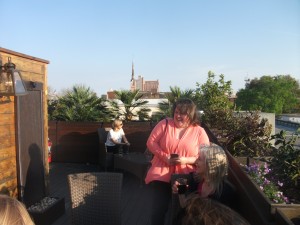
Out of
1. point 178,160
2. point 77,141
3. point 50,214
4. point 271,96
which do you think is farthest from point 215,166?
point 271,96

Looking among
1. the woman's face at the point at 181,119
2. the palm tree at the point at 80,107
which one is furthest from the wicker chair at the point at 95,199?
the palm tree at the point at 80,107

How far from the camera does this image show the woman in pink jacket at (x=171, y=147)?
2807 mm

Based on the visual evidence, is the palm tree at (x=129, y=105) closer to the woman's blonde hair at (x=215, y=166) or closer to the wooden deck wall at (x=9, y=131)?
the wooden deck wall at (x=9, y=131)

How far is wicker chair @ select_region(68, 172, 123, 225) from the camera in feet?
9.32

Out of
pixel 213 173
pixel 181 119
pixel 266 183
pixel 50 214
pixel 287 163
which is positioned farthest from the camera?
pixel 50 214

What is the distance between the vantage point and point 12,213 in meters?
1.14

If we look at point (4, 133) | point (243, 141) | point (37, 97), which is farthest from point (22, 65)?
point (243, 141)

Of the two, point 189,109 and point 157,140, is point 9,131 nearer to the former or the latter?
point 157,140

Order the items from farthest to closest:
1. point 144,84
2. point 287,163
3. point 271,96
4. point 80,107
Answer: point 271,96
point 144,84
point 80,107
point 287,163

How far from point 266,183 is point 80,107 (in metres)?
6.69

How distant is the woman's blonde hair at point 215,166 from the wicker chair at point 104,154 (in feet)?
14.8

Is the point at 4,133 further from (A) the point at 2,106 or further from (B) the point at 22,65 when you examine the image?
(B) the point at 22,65

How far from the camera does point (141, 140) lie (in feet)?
24.9

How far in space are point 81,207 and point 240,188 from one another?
1412 millimetres
